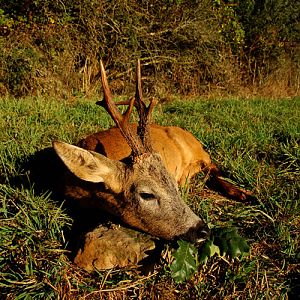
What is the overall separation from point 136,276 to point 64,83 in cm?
808

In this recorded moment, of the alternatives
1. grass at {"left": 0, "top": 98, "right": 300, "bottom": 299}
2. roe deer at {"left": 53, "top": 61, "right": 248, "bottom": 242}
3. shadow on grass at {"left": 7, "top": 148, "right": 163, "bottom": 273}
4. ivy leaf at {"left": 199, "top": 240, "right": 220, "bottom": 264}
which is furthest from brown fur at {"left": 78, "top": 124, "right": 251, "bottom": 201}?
ivy leaf at {"left": 199, "top": 240, "right": 220, "bottom": 264}

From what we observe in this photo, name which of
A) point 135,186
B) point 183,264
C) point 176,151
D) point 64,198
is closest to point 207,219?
point 135,186

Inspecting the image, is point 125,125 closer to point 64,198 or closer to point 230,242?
point 64,198

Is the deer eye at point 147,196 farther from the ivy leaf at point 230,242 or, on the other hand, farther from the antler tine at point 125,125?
the ivy leaf at point 230,242

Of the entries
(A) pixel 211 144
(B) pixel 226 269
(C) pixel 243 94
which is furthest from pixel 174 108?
(B) pixel 226 269

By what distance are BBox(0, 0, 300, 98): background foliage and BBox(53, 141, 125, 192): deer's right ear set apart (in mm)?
6590

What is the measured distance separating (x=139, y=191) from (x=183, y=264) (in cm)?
69

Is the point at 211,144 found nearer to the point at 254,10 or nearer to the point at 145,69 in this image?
the point at 145,69

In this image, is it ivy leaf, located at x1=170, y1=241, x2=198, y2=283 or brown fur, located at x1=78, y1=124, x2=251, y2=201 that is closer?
ivy leaf, located at x1=170, y1=241, x2=198, y2=283

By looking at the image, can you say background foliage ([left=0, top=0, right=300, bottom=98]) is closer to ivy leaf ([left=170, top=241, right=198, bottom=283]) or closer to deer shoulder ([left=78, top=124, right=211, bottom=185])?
deer shoulder ([left=78, top=124, right=211, bottom=185])

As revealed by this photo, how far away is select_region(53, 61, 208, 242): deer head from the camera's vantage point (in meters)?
2.78

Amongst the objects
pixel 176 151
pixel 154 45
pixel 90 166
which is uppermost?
pixel 90 166

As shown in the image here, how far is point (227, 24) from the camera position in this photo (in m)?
12.4

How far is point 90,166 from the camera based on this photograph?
2.73 m
